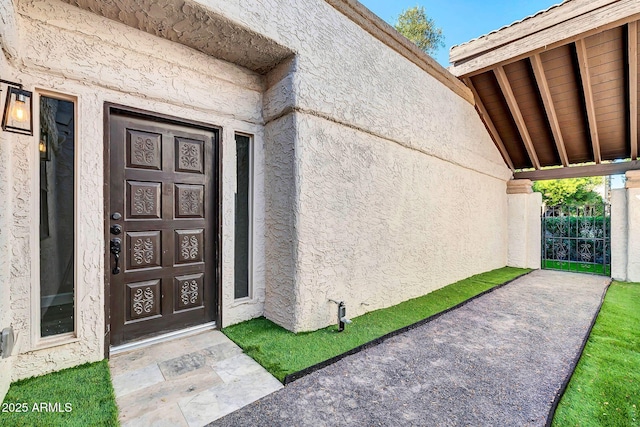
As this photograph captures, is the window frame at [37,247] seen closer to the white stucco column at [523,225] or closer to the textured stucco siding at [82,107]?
the textured stucco siding at [82,107]

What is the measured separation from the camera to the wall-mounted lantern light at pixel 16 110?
1985mm

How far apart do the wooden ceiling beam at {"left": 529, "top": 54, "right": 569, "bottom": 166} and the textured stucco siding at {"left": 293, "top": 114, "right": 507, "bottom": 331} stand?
227cm

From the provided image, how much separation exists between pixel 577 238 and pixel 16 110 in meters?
11.9

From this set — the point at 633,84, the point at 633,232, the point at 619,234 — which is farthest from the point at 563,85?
the point at 619,234

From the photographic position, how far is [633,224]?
6.80m

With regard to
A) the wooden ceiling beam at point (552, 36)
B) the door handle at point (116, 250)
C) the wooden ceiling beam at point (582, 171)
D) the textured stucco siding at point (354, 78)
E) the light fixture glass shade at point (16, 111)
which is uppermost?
the wooden ceiling beam at point (552, 36)

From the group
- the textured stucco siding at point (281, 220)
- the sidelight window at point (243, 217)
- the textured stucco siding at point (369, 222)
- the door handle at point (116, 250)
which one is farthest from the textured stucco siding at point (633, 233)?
→ the door handle at point (116, 250)

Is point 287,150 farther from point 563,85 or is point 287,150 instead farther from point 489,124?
point 489,124

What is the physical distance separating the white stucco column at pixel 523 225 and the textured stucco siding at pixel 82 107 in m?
8.92

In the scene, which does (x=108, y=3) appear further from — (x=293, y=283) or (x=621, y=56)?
(x=621, y=56)

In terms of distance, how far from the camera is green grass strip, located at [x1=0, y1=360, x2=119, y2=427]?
1926 mm

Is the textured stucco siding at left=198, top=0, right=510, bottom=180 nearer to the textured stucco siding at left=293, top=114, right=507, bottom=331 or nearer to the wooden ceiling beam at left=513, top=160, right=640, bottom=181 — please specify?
the textured stucco siding at left=293, top=114, right=507, bottom=331

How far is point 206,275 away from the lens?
137 inches

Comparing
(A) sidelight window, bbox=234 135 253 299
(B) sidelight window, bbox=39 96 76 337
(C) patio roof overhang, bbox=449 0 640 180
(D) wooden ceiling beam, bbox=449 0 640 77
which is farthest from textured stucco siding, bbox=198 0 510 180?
(B) sidelight window, bbox=39 96 76 337
